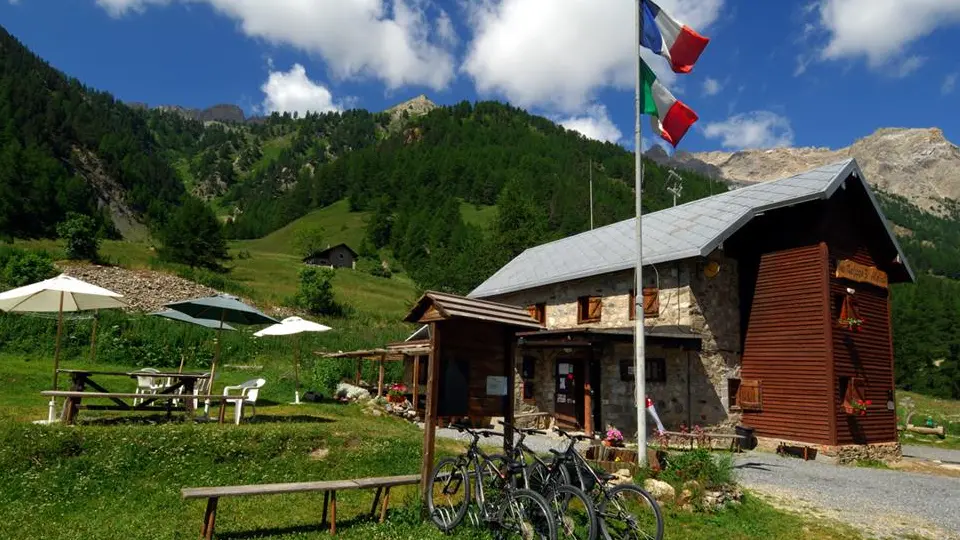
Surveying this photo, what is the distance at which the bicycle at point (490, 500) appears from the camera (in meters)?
5.97

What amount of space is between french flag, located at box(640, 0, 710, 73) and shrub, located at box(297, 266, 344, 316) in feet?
132

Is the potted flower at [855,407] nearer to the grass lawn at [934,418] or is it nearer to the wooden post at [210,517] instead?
the grass lawn at [934,418]

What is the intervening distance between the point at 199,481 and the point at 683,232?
52.2ft

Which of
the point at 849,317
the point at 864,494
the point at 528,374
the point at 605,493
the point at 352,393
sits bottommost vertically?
the point at 864,494

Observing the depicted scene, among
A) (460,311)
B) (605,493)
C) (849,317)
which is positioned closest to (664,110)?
(460,311)

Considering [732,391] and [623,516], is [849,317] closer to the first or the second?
[732,391]

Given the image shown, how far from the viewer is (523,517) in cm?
599

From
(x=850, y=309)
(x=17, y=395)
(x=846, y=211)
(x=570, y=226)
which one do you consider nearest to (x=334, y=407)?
(x=17, y=395)

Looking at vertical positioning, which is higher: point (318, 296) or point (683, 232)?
point (683, 232)

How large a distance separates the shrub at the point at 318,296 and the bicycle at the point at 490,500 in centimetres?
4211

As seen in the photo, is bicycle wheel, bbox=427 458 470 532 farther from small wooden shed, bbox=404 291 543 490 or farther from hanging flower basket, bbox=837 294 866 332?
hanging flower basket, bbox=837 294 866 332

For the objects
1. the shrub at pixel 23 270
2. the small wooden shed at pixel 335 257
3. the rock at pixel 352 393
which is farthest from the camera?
the small wooden shed at pixel 335 257

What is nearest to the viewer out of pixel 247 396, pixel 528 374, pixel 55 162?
pixel 247 396

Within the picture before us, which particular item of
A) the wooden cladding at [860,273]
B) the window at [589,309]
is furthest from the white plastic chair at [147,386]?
the wooden cladding at [860,273]
